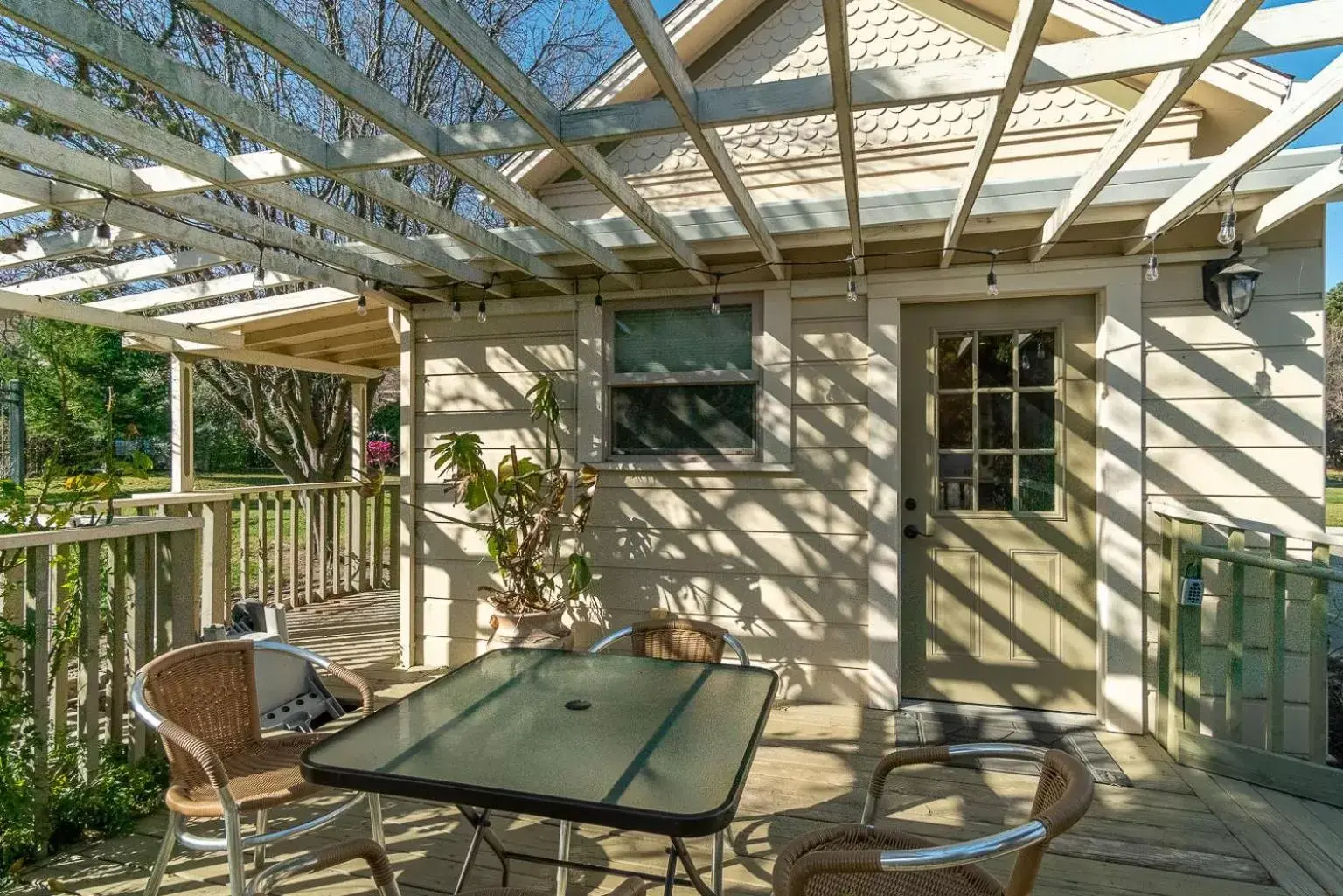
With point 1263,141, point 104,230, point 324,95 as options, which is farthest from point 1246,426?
point 324,95

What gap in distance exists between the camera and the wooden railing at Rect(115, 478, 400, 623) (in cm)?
450

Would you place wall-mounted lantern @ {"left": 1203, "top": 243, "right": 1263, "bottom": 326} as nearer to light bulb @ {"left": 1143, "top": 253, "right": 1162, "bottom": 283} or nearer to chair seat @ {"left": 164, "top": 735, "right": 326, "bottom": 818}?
light bulb @ {"left": 1143, "top": 253, "right": 1162, "bottom": 283}

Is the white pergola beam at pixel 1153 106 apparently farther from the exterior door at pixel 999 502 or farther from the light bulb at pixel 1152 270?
the exterior door at pixel 999 502

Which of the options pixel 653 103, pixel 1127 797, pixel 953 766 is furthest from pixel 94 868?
pixel 1127 797

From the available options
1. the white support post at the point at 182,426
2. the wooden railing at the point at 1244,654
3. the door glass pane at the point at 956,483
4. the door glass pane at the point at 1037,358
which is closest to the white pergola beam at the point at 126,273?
the white support post at the point at 182,426

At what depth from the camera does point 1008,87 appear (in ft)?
5.88

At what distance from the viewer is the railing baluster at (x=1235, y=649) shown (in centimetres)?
296

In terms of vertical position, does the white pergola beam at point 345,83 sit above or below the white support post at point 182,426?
above

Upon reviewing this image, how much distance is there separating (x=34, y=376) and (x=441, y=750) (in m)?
9.07

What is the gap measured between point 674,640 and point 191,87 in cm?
219

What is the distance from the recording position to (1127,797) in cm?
281

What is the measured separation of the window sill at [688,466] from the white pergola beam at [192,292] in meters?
1.97

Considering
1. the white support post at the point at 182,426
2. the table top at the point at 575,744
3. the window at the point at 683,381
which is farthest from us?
the white support post at the point at 182,426

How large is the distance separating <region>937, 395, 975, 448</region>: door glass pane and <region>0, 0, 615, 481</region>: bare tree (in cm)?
490
